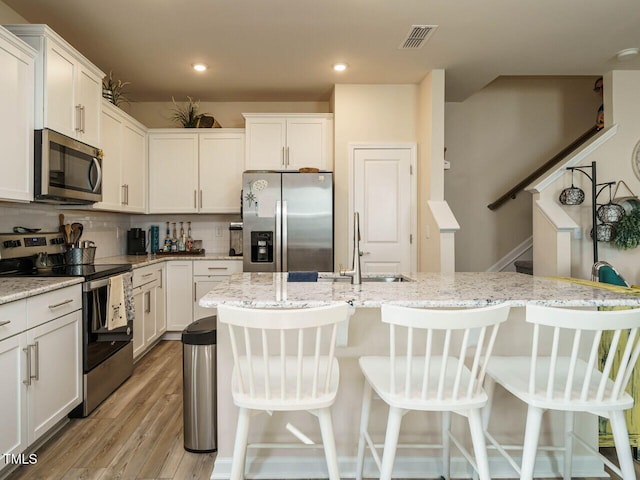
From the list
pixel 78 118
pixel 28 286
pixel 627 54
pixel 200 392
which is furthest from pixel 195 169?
pixel 627 54

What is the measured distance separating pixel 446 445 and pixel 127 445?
1.68m

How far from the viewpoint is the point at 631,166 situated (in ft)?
12.8

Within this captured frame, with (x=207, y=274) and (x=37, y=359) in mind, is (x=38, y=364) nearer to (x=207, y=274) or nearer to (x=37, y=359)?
(x=37, y=359)

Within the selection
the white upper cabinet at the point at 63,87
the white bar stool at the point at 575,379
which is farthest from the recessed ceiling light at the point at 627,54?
the white upper cabinet at the point at 63,87

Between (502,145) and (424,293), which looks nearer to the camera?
(424,293)

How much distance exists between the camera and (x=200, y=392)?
2.21 m

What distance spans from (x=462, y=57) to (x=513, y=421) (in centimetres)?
296

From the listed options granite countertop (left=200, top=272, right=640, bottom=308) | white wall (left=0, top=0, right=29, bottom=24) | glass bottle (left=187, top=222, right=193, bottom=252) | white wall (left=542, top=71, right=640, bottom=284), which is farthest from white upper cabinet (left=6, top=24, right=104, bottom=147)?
white wall (left=542, top=71, right=640, bottom=284)

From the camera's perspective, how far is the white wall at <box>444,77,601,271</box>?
5.02 m

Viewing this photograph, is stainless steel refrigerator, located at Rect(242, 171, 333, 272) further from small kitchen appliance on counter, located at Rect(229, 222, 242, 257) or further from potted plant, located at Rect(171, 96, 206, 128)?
potted plant, located at Rect(171, 96, 206, 128)

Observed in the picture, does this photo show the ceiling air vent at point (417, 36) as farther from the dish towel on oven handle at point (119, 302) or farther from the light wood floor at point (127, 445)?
the light wood floor at point (127, 445)

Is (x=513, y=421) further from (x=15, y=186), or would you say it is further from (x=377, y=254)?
(x=15, y=186)

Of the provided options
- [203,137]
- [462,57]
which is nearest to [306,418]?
[462,57]

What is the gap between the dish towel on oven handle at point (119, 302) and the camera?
2.76 metres
